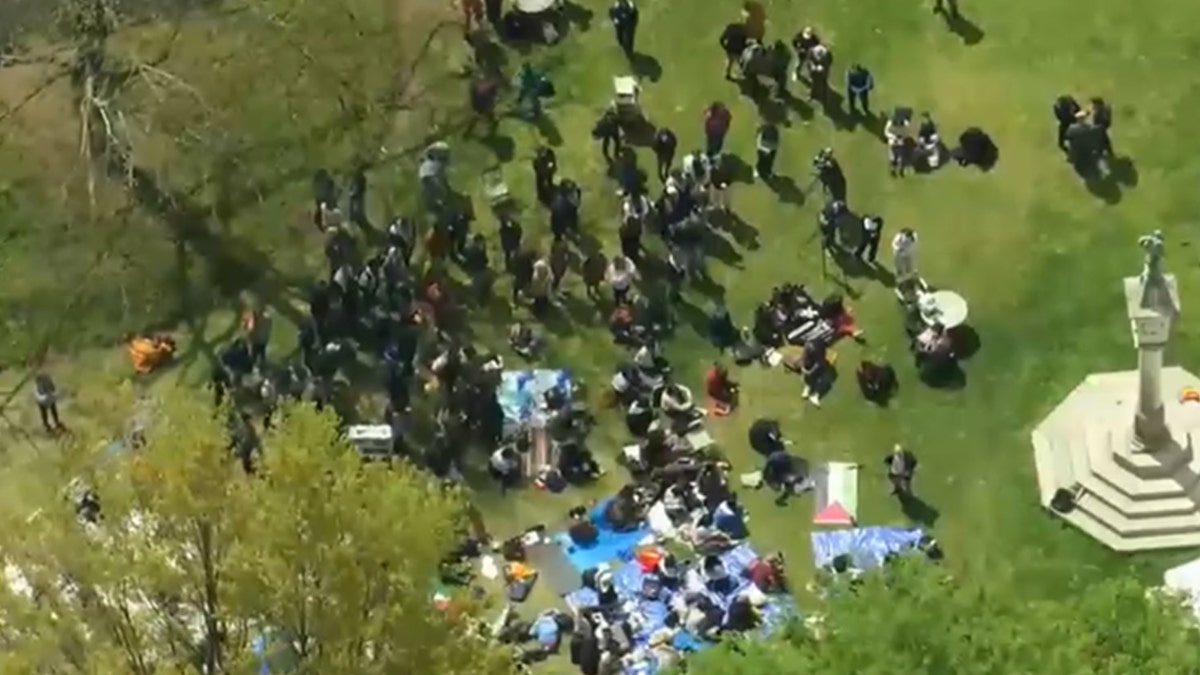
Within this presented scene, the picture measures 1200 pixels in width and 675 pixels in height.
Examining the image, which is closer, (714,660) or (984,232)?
(714,660)

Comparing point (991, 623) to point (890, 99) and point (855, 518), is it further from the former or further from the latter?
point (890, 99)

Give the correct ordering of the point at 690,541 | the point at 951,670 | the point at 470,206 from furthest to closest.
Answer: the point at 470,206
the point at 690,541
the point at 951,670

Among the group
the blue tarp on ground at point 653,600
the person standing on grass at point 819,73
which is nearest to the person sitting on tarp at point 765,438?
the blue tarp on ground at point 653,600

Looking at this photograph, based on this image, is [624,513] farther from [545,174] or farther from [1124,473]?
[545,174]

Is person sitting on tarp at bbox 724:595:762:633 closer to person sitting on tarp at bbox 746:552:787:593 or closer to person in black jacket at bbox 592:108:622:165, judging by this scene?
person sitting on tarp at bbox 746:552:787:593

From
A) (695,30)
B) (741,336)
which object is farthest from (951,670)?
(695,30)

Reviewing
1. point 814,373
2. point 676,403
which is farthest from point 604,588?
point 814,373
